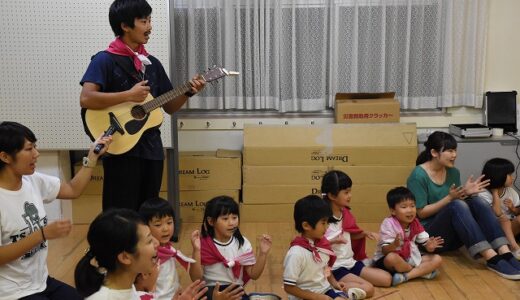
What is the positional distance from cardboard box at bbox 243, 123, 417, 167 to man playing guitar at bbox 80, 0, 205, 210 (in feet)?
4.47

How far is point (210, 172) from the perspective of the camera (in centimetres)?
396

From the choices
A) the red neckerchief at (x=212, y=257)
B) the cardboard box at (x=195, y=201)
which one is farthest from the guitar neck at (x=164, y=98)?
the cardboard box at (x=195, y=201)

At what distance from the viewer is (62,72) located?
3549mm

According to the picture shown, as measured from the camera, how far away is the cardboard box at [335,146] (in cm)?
389

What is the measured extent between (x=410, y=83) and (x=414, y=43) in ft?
0.93

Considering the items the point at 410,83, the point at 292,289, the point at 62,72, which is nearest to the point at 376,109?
the point at 410,83

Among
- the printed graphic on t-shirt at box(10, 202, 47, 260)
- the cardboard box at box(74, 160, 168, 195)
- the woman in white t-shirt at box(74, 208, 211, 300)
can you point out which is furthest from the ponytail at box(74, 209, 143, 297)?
the cardboard box at box(74, 160, 168, 195)

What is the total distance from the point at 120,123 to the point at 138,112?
100 millimetres

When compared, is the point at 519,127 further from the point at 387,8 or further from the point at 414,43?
the point at 387,8

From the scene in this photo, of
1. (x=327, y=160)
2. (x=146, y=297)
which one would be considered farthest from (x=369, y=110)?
(x=146, y=297)

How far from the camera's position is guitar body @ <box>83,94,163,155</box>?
8.25ft

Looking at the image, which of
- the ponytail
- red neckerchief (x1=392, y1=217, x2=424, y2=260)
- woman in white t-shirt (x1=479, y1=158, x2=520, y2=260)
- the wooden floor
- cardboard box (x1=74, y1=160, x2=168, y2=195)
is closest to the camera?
the ponytail

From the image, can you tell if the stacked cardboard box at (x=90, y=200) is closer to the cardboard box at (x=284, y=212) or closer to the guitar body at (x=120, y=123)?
the cardboard box at (x=284, y=212)

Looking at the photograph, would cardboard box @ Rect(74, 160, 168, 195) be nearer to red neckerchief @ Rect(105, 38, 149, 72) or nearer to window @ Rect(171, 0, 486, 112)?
window @ Rect(171, 0, 486, 112)
